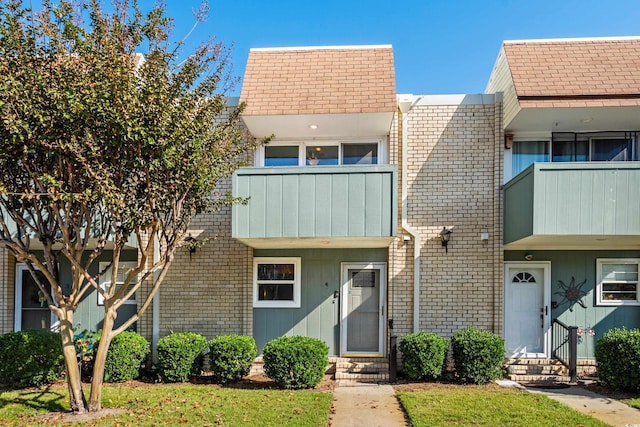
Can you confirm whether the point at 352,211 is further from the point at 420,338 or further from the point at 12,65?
the point at 12,65

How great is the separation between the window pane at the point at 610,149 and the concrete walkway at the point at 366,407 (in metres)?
6.91

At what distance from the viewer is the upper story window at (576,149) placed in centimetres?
1078

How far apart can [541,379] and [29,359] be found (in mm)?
10029

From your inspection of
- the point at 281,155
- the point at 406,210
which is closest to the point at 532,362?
the point at 406,210

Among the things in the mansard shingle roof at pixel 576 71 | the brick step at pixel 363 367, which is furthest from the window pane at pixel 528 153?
the brick step at pixel 363 367

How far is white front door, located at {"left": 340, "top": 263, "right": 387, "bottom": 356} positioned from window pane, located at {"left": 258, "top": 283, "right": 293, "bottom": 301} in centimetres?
123

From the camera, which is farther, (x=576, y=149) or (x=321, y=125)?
(x=576, y=149)

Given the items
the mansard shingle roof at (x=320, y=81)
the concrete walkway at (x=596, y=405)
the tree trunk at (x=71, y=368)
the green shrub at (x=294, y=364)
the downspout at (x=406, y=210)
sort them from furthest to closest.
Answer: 1. the downspout at (x=406, y=210)
2. the mansard shingle roof at (x=320, y=81)
3. the green shrub at (x=294, y=364)
4. the tree trunk at (x=71, y=368)
5. the concrete walkway at (x=596, y=405)

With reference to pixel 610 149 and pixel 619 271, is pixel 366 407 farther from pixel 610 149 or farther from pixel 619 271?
pixel 610 149

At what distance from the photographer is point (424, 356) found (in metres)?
9.45

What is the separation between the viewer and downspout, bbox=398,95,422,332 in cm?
1062

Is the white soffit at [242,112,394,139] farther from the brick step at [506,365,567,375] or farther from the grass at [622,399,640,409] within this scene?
the grass at [622,399,640,409]

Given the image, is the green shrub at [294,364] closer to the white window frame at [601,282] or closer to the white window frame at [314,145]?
the white window frame at [314,145]

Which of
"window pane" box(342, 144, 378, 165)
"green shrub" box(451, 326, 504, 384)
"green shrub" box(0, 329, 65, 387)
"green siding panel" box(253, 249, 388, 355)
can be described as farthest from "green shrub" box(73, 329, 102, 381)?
"green shrub" box(451, 326, 504, 384)
